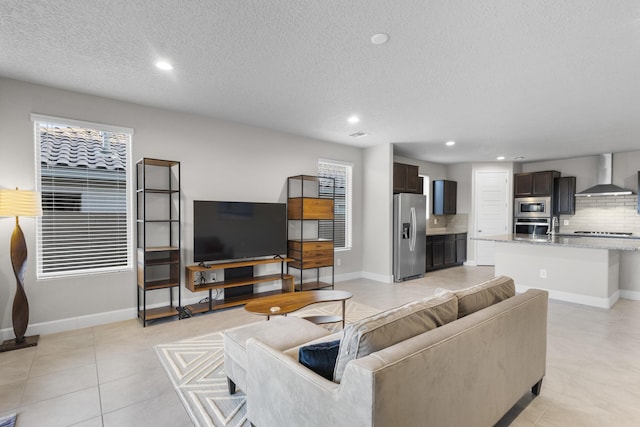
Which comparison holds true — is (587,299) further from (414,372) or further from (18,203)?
(18,203)

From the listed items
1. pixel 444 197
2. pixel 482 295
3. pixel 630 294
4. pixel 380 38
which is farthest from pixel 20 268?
pixel 630 294

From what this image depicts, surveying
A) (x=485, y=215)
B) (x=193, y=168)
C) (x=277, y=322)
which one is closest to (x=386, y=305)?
(x=277, y=322)

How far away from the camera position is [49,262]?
341cm

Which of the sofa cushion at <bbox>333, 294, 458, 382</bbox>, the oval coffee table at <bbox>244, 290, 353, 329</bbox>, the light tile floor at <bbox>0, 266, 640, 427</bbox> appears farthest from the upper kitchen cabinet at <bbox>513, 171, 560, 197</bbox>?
the sofa cushion at <bbox>333, 294, 458, 382</bbox>

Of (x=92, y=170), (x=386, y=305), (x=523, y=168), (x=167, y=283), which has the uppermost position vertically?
(x=523, y=168)

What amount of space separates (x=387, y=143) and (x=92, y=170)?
4.56 m

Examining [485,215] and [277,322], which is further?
[485,215]

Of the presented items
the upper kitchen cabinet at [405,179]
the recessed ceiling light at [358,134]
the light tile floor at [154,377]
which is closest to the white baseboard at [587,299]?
the light tile floor at [154,377]

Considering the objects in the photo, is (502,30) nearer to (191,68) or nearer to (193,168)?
(191,68)

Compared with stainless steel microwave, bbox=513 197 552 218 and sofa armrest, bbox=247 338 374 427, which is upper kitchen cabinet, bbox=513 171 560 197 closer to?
stainless steel microwave, bbox=513 197 552 218

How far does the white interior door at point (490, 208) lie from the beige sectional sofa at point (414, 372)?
635cm

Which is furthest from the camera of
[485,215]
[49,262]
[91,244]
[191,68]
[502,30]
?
[485,215]

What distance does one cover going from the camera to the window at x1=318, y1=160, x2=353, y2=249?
20.0 ft

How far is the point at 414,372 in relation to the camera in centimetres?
127
